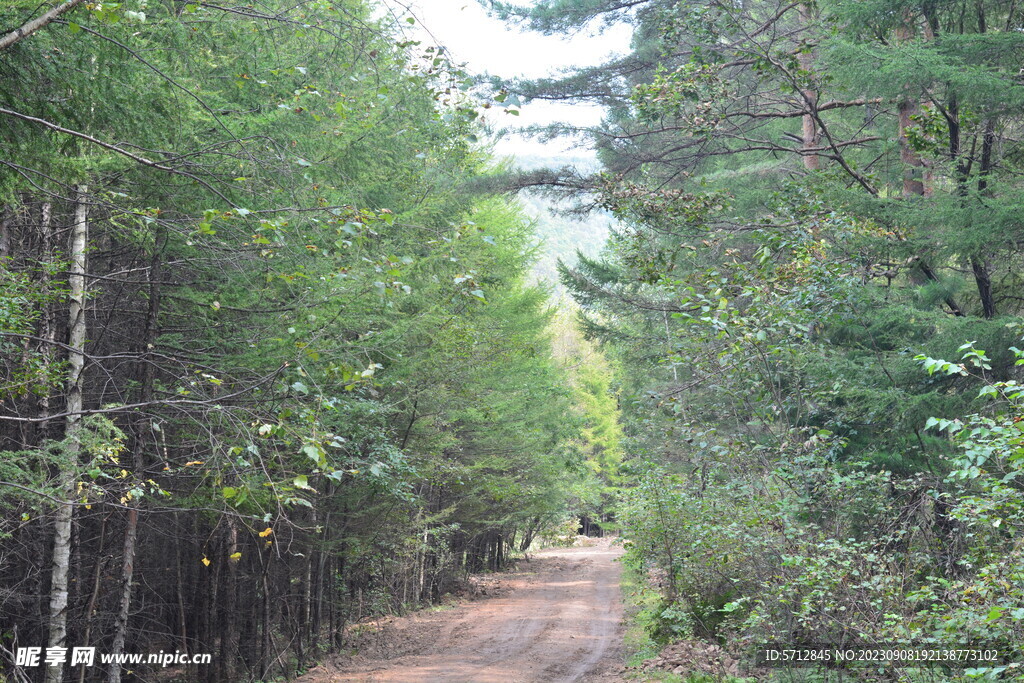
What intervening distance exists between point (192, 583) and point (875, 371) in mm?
11162

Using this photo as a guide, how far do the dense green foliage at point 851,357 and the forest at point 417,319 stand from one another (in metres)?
0.06

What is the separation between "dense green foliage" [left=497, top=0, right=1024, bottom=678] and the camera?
583 centimetres

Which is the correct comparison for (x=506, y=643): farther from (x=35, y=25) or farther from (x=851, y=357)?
(x=35, y=25)

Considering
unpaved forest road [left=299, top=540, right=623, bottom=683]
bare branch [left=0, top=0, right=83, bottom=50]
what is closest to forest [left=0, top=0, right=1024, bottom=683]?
bare branch [left=0, top=0, right=83, bottom=50]

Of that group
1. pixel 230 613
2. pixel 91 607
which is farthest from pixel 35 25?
pixel 230 613

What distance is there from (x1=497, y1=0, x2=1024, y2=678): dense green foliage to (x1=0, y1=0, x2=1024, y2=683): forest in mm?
64

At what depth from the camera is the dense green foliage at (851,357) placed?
5.83m

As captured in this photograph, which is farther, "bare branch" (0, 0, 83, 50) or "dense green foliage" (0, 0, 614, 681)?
"dense green foliage" (0, 0, 614, 681)

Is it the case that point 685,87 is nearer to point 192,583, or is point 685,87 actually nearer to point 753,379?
point 753,379

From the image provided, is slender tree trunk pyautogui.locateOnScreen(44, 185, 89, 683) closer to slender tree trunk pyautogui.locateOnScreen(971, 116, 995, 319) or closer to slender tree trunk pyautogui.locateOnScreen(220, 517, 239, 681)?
slender tree trunk pyautogui.locateOnScreen(220, 517, 239, 681)

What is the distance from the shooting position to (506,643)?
13.6 meters

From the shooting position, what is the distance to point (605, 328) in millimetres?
21922

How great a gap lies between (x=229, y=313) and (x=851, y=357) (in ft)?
26.7

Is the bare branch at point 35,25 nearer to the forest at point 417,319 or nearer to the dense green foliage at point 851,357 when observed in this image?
the forest at point 417,319
